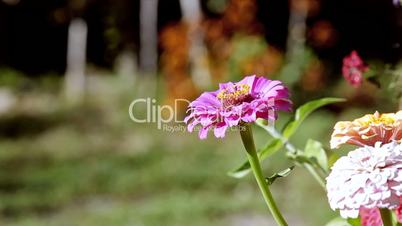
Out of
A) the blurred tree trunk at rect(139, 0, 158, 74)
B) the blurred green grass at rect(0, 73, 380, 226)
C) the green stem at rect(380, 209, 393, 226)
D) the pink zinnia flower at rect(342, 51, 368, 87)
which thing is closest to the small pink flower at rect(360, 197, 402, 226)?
the green stem at rect(380, 209, 393, 226)

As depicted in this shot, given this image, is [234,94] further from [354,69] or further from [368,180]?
[354,69]

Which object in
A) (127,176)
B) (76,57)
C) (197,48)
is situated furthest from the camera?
(76,57)

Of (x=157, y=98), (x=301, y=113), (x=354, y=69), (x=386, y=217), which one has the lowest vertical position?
(x=386, y=217)

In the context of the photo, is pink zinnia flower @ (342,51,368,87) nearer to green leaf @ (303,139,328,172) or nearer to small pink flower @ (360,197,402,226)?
green leaf @ (303,139,328,172)

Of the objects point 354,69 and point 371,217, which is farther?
point 354,69

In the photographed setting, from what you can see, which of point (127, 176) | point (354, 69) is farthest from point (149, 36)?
point (354, 69)

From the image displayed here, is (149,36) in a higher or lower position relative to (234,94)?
higher

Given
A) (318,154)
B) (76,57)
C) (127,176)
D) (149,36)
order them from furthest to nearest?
(76,57)
(149,36)
(127,176)
(318,154)
